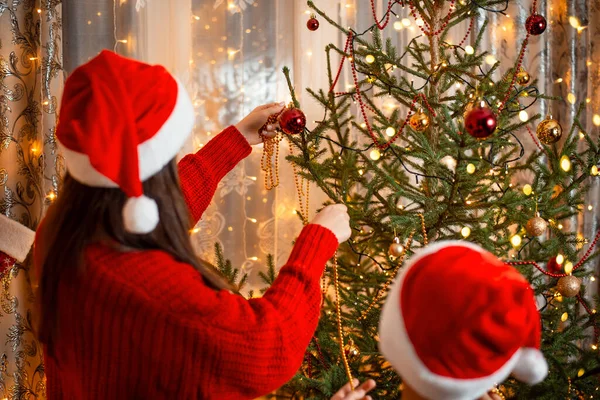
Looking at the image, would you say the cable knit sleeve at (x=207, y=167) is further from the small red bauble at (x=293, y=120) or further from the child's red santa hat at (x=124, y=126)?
the child's red santa hat at (x=124, y=126)

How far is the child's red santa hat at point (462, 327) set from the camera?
0.84 metres

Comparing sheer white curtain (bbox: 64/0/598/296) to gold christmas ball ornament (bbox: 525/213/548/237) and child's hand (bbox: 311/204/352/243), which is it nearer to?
gold christmas ball ornament (bbox: 525/213/548/237)

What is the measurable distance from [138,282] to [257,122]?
69 centimetres

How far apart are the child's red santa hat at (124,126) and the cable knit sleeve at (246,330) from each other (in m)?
0.16

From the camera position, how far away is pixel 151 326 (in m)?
1.01

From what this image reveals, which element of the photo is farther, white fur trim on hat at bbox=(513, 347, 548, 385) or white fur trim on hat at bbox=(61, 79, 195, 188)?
white fur trim on hat at bbox=(61, 79, 195, 188)

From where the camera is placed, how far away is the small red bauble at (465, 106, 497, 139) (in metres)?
1.23

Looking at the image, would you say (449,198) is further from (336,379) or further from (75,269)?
(75,269)

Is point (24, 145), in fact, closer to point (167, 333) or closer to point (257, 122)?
point (257, 122)

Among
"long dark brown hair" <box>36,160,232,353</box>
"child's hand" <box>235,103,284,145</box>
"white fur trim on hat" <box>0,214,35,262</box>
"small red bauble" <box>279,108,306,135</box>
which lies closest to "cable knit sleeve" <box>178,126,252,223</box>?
"child's hand" <box>235,103,284,145</box>

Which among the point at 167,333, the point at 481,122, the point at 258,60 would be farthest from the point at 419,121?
the point at 258,60

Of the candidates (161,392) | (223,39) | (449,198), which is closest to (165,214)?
(161,392)

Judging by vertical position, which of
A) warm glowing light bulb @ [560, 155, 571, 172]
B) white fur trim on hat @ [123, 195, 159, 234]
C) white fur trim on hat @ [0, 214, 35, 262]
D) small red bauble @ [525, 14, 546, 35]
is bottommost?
white fur trim on hat @ [0, 214, 35, 262]

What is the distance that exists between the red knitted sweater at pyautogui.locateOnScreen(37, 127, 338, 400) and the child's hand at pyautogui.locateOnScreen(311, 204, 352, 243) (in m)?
0.17
